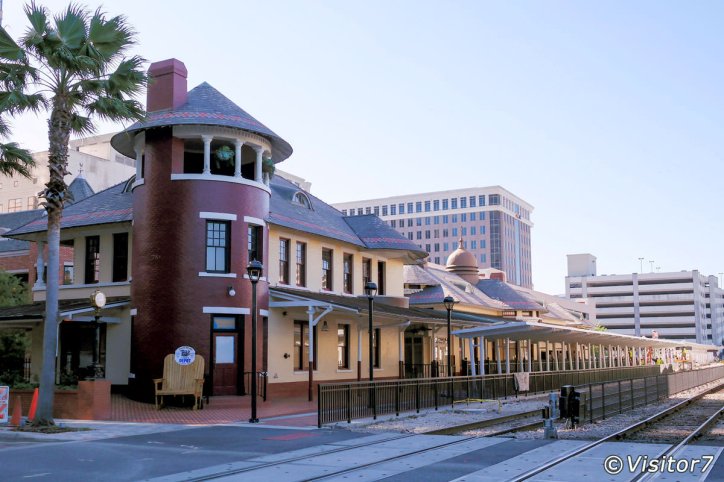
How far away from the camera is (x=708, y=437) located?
17.0 m

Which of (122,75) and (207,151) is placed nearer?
(122,75)

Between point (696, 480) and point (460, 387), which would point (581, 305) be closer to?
point (460, 387)

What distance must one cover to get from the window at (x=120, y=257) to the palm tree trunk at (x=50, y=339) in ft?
33.2

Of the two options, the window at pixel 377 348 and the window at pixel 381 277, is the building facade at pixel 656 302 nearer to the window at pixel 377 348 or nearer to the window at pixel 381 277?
the window at pixel 381 277

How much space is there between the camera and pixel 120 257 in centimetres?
3019

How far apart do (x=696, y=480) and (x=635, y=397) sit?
16011 mm

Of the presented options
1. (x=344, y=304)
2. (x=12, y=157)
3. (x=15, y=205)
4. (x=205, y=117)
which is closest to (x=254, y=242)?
(x=344, y=304)

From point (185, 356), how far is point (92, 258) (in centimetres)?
885

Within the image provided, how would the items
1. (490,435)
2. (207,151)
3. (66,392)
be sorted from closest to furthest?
(490,435) → (66,392) → (207,151)

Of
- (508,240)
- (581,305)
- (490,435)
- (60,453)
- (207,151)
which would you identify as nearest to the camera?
(60,453)

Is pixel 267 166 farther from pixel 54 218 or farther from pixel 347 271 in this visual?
pixel 54 218

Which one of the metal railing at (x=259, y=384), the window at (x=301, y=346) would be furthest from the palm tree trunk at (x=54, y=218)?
the window at (x=301, y=346)

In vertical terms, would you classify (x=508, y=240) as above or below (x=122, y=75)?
above

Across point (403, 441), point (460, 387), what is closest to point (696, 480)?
point (403, 441)
